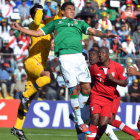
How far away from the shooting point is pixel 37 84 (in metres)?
10.7

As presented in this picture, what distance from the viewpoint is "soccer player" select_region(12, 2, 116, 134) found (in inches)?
375

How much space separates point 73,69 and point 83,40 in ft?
30.8

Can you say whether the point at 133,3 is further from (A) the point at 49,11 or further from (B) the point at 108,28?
(A) the point at 49,11

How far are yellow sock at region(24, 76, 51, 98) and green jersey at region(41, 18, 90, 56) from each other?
1.07 metres

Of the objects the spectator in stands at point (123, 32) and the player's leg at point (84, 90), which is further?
the spectator in stands at point (123, 32)

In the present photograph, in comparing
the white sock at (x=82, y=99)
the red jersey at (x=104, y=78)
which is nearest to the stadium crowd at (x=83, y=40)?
the red jersey at (x=104, y=78)

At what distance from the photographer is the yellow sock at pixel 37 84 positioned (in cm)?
1060

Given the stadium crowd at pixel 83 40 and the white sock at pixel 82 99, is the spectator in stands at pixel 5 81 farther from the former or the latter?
the white sock at pixel 82 99

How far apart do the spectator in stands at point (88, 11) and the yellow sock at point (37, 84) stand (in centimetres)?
1045

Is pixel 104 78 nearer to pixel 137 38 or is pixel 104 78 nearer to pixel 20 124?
pixel 20 124

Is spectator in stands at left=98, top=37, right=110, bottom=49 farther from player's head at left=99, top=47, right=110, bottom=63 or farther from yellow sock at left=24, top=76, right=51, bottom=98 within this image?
yellow sock at left=24, top=76, right=51, bottom=98

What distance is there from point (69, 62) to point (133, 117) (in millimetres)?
7965

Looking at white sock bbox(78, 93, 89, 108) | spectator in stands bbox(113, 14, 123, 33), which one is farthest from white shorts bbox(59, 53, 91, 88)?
spectator in stands bbox(113, 14, 123, 33)

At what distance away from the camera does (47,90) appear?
664 inches
